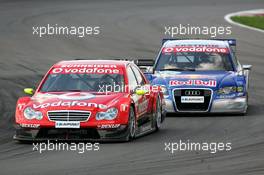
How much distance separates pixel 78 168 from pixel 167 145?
2.65m

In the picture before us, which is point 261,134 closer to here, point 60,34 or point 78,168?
point 78,168

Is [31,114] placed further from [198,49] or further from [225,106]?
[198,49]

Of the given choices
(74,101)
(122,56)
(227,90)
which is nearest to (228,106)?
(227,90)

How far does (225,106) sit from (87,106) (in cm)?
494

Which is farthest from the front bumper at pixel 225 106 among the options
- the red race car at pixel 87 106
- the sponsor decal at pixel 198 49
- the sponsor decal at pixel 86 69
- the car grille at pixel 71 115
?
the car grille at pixel 71 115

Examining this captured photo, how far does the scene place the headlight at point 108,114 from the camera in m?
15.3

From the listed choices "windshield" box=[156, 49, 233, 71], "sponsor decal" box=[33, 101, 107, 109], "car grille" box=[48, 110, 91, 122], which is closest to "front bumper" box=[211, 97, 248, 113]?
"windshield" box=[156, 49, 233, 71]

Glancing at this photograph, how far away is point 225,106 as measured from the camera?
19750 mm

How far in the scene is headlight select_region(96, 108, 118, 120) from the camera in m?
15.3

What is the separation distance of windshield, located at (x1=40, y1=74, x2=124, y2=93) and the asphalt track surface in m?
0.90

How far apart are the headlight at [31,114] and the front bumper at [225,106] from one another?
463 centimetres

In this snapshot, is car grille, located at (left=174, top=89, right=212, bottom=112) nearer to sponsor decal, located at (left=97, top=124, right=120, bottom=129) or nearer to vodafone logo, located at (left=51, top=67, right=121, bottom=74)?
vodafone logo, located at (left=51, top=67, right=121, bottom=74)

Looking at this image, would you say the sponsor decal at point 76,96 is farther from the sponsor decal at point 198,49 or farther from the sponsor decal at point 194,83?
the sponsor decal at point 198,49
